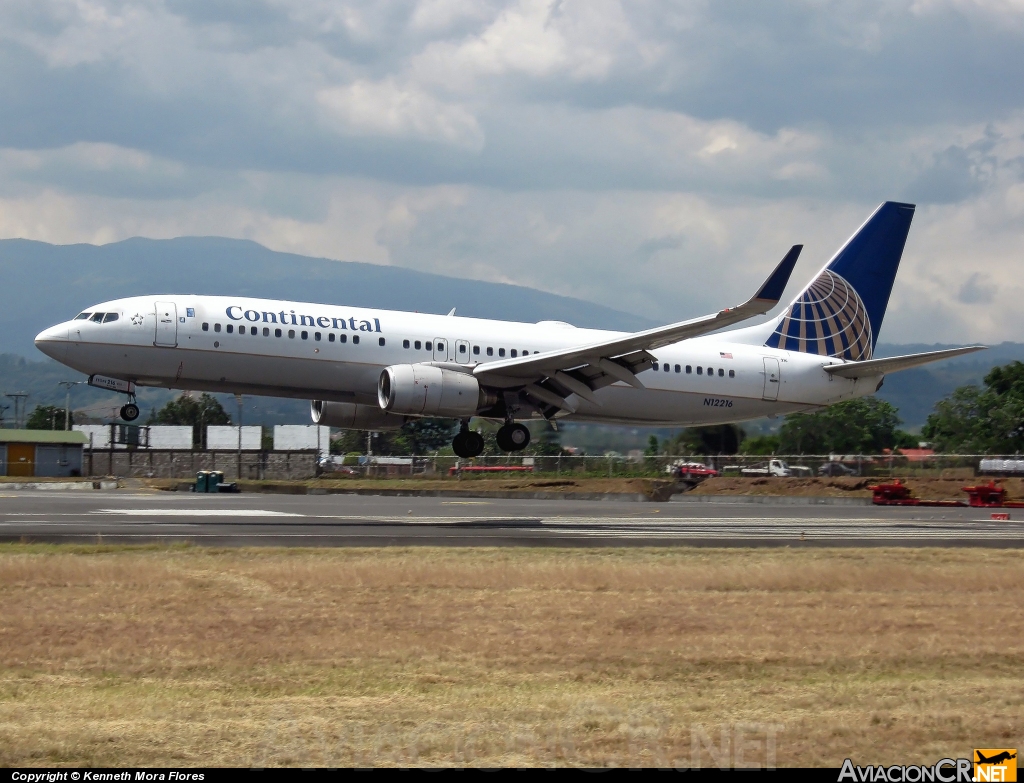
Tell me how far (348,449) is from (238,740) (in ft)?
472

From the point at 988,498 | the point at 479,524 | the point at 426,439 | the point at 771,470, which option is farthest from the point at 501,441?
the point at 426,439

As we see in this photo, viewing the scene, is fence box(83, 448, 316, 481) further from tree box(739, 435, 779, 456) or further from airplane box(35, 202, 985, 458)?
airplane box(35, 202, 985, 458)

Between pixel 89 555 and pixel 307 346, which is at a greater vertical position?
pixel 307 346

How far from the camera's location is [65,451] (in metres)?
97.0

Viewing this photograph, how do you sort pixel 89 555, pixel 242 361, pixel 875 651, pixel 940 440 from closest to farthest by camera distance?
pixel 875 651 → pixel 89 555 → pixel 242 361 → pixel 940 440

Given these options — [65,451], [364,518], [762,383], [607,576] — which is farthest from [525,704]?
[65,451]

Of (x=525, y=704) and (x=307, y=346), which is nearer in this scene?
(x=525, y=704)

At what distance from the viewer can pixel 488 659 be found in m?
12.6

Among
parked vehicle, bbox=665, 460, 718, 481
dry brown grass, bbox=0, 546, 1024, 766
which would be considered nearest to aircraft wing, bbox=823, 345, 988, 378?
parked vehicle, bbox=665, 460, 718, 481

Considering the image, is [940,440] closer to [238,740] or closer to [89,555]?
[89,555]

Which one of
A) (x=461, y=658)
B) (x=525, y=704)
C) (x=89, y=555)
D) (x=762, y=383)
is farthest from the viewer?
(x=762, y=383)

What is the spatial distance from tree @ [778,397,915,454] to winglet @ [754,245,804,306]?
4365 cm

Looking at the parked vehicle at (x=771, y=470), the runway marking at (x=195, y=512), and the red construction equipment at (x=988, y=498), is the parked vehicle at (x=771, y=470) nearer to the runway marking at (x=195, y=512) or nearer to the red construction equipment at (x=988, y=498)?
the red construction equipment at (x=988, y=498)

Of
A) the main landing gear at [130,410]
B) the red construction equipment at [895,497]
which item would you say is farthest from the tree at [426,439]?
the main landing gear at [130,410]
